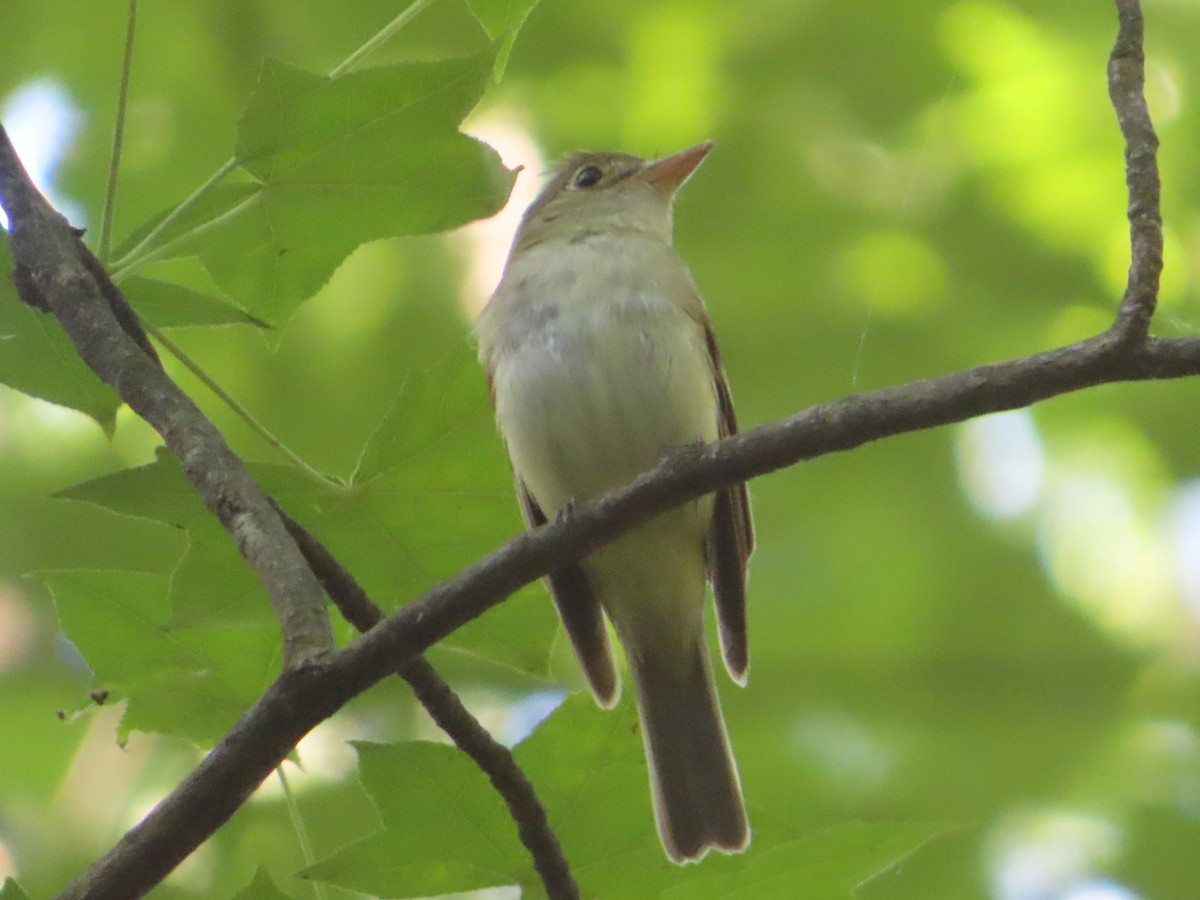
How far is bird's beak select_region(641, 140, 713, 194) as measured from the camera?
15.0 ft

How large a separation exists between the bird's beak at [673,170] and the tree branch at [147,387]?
2447mm

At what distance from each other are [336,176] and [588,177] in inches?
88.6

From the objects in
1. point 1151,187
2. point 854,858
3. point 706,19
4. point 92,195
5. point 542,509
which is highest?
point 706,19

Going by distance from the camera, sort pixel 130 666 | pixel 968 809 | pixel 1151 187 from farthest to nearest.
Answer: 1. pixel 968 809
2. pixel 130 666
3. pixel 1151 187

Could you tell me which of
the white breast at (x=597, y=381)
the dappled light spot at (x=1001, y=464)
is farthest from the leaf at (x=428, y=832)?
the dappled light spot at (x=1001, y=464)

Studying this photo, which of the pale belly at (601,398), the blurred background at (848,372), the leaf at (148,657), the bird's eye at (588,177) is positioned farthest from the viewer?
the blurred background at (848,372)

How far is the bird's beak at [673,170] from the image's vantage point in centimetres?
456

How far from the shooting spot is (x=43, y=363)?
264 centimetres

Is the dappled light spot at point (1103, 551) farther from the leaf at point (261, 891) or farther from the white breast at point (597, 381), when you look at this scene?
the leaf at point (261, 891)

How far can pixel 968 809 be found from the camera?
548cm

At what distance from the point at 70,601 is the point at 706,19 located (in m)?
4.55

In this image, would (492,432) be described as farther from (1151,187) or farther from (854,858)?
(1151,187)

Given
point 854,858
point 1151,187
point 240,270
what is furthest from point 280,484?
point 1151,187

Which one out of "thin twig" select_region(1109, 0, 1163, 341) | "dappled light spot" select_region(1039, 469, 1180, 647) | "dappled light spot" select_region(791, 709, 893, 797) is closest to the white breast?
"thin twig" select_region(1109, 0, 1163, 341)
